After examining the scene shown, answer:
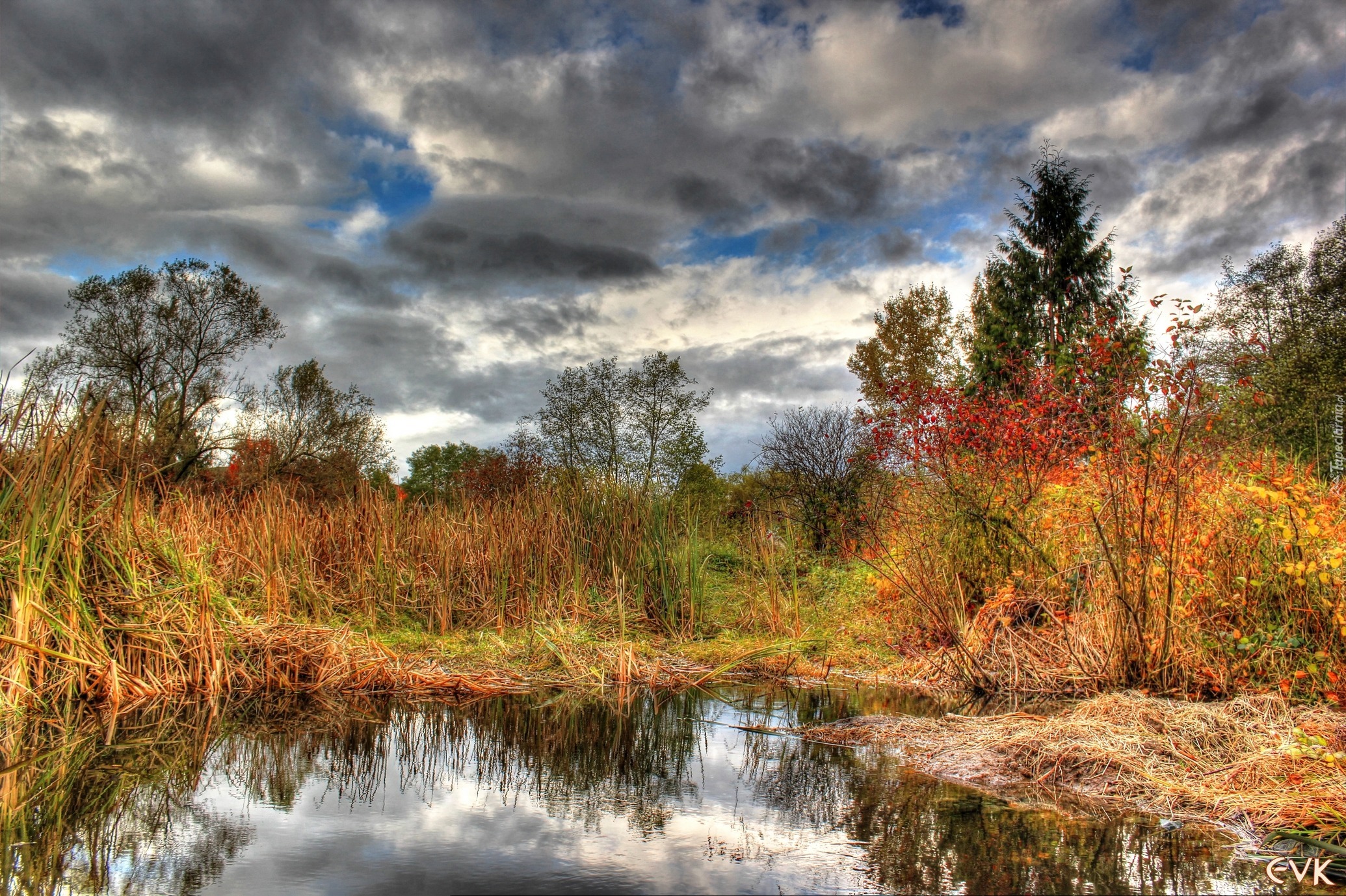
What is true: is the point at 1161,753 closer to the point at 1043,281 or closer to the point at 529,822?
the point at 529,822

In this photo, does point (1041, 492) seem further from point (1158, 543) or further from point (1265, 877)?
Answer: point (1265, 877)

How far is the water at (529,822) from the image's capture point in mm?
2652

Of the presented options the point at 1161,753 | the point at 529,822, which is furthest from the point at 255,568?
the point at 1161,753

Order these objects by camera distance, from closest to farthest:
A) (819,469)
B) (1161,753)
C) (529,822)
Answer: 1. (529,822)
2. (1161,753)
3. (819,469)

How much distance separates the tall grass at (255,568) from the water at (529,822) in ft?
2.38

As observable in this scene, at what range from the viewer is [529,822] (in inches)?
127

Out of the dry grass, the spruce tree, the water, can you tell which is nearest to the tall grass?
the water

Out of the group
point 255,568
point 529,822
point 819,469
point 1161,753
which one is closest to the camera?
point 529,822

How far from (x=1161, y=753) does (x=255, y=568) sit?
7.69 m

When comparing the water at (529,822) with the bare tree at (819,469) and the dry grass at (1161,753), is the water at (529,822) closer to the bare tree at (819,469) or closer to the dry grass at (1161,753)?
the dry grass at (1161,753)

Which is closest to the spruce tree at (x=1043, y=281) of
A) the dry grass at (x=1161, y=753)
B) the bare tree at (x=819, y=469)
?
the bare tree at (x=819, y=469)

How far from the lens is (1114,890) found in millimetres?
2586

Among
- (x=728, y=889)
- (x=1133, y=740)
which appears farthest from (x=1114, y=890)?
(x=1133, y=740)

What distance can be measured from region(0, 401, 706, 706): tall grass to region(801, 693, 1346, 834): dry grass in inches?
139
